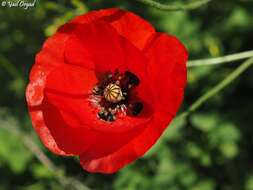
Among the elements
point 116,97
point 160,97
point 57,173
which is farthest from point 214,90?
point 57,173

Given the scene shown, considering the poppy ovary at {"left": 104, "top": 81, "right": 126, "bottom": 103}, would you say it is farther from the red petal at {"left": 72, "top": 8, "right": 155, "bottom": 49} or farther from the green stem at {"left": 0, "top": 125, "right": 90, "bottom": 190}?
the green stem at {"left": 0, "top": 125, "right": 90, "bottom": 190}

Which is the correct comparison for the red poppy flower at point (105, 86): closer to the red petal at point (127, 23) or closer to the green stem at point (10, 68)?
the red petal at point (127, 23)

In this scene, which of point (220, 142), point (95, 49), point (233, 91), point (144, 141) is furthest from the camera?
point (233, 91)

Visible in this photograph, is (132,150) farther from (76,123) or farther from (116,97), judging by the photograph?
(116,97)

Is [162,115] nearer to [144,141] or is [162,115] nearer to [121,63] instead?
[144,141]

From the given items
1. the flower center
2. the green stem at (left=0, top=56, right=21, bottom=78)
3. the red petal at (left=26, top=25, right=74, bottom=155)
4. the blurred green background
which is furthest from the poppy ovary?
the green stem at (left=0, top=56, right=21, bottom=78)

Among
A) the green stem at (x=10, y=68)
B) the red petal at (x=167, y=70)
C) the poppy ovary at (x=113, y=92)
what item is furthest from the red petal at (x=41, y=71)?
the green stem at (x=10, y=68)

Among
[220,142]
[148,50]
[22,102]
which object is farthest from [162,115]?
[22,102]
